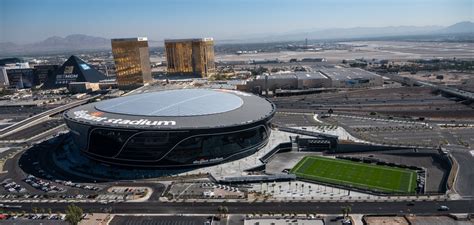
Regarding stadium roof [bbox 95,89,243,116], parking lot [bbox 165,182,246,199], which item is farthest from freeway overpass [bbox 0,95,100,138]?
parking lot [bbox 165,182,246,199]

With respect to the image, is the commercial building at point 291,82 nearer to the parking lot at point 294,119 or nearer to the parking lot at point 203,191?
the parking lot at point 294,119

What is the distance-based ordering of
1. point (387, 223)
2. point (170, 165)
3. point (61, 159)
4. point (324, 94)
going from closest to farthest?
point (387, 223), point (170, 165), point (61, 159), point (324, 94)

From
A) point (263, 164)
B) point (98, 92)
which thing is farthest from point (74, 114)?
point (98, 92)

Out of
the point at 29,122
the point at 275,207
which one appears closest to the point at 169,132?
the point at 275,207

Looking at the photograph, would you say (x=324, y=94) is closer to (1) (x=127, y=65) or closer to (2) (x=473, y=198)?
(1) (x=127, y=65)

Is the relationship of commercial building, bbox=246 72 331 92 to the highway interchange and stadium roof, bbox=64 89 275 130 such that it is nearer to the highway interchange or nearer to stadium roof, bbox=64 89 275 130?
stadium roof, bbox=64 89 275 130

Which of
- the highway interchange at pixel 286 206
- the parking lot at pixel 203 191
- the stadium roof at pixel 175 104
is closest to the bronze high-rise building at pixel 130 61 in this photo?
the stadium roof at pixel 175 104
